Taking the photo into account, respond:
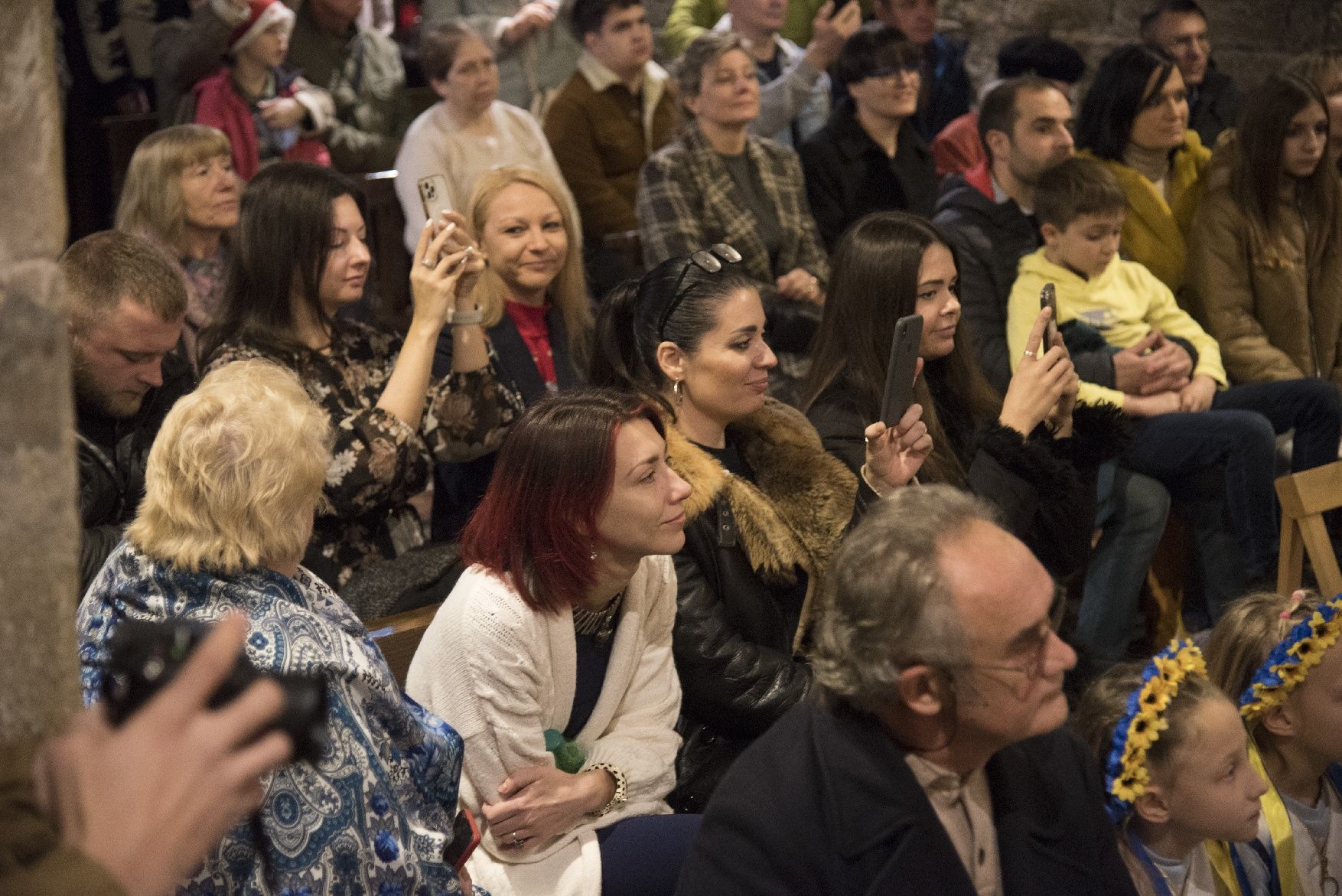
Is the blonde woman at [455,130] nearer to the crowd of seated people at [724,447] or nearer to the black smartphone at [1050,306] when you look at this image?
the crowd of seated people at [724,447]

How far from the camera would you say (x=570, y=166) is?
5.33 meters

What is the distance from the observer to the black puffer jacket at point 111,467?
2.67 meters

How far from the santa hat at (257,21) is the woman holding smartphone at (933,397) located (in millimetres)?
2228

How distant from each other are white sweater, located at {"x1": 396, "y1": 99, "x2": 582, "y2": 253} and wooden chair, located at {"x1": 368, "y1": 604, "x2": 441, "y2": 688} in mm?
2417

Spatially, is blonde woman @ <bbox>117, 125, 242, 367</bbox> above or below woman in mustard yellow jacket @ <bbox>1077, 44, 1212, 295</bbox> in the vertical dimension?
above

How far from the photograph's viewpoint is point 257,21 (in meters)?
4.66

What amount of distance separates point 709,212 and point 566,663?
8.41 ft

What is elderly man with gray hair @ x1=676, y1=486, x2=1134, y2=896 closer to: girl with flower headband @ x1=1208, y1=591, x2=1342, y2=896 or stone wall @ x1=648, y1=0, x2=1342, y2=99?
girl with flower headband @ x1=1208, y1=591, x2=1342, y2=896

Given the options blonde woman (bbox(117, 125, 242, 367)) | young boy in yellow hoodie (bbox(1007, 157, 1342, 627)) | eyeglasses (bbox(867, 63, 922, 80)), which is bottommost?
young boy in yellow hoodie (bbox(1007, 157, 1342, 627))

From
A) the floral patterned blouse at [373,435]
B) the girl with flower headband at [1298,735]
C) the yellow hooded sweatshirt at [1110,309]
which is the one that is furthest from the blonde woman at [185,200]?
the girl with flower headband at [1298,735]

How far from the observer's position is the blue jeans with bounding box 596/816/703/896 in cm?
232

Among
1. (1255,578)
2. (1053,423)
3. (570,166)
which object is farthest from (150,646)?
(570,166)

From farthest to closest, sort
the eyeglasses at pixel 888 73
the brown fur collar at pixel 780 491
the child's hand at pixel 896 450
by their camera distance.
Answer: the eyeglasses at pixel 888 73 < the child's hand at pixel 896 450 < the brown fur collar at pixel 780 491

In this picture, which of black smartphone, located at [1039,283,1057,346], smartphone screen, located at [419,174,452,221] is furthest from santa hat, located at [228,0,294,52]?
black smartphone, located at [1039,283,1057,346]
